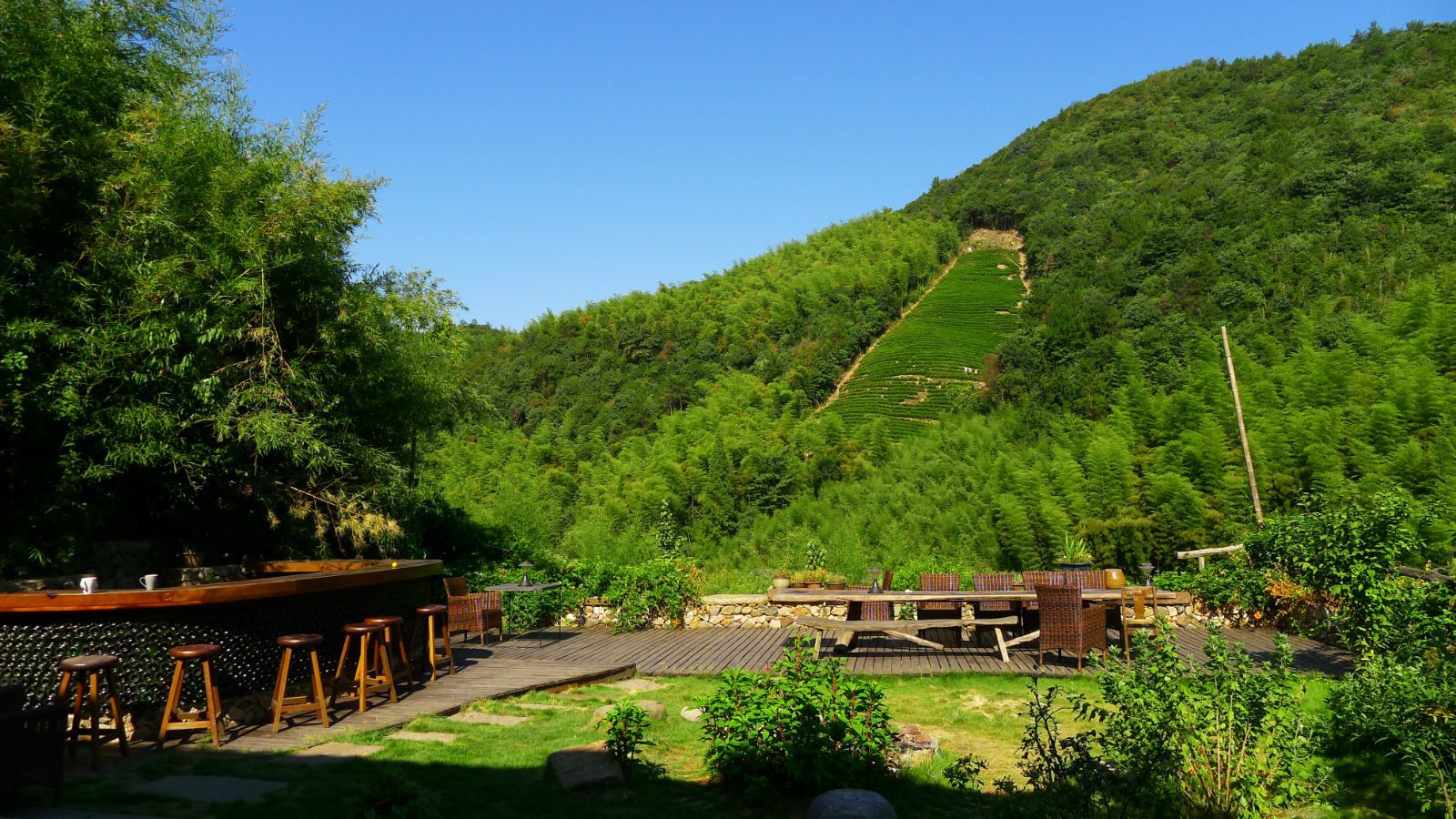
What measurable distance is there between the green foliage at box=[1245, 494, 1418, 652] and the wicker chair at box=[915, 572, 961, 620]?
275cm

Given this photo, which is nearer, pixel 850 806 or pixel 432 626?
pixel 850 806

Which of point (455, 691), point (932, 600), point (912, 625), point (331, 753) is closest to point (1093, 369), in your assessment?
point (932, 600)

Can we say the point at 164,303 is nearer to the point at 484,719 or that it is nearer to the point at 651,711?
the point at 484,719

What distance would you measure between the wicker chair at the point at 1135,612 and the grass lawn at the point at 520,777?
1.44m

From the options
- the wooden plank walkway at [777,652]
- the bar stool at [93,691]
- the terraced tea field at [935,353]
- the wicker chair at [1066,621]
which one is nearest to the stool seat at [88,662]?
the bar stool at [93,691]

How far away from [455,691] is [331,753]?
1611 millimetres

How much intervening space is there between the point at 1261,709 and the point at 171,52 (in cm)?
944

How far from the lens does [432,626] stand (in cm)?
623

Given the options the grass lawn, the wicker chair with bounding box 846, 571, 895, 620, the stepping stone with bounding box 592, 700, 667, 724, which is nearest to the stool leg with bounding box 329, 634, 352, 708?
the grass lawn

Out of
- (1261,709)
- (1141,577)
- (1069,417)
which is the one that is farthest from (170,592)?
(1069,417)

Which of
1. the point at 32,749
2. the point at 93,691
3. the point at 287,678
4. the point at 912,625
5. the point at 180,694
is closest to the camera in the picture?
the point at 32,749

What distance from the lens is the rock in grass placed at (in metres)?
2.68

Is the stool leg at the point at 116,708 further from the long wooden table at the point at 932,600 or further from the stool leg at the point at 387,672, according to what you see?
the long wooden table at the point at 932,600

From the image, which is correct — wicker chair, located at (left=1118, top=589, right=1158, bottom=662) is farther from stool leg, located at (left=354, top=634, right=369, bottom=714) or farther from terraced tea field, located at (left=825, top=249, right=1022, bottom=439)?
terraced tea field, located at (left=825, top=249, right=1022, bottom=439)
